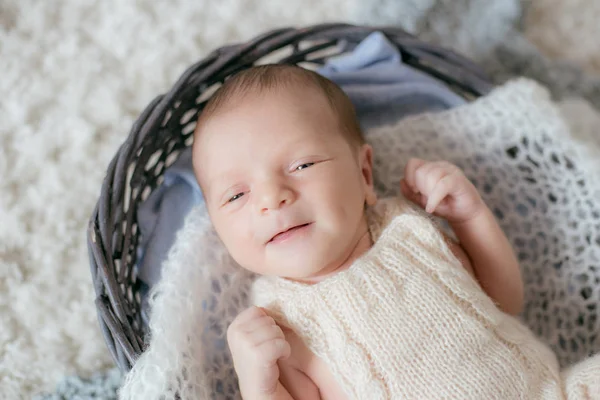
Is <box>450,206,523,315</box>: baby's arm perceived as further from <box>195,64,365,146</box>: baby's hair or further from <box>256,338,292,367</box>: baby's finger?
<box>256,338,292,367</box>: baby's finger

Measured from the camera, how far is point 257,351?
90 centimetres

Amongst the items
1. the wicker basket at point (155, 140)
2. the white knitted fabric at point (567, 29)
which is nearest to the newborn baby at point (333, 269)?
the wicker basket at point (155, 140)

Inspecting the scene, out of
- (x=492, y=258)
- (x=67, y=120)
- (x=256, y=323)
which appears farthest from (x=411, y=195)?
(x=67, y=120)

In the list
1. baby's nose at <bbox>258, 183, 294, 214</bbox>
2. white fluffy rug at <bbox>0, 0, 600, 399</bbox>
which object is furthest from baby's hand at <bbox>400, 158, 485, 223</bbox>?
white fluffy rug at <bbox>0, 0, 600, 399</bbox>

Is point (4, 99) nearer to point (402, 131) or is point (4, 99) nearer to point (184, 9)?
point (184, 9)

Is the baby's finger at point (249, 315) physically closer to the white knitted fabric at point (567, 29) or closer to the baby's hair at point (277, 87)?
the baby's hair at point (277, 87)

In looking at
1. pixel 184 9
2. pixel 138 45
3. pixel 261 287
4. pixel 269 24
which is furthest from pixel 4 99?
pixel 261 287

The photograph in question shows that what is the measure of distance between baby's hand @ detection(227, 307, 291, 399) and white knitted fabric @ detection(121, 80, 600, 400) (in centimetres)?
13

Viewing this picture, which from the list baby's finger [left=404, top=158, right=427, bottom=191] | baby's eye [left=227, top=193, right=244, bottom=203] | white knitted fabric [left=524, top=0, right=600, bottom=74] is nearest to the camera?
baby's eye [left=227, top=193, right=244, bottom=203]

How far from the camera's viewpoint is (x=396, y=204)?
3.68 feet

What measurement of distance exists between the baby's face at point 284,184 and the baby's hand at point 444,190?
4.6 inches

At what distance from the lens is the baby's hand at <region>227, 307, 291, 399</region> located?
900 millimetres

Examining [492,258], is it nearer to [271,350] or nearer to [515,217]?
[515,217]

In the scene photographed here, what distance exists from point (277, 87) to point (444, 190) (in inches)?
12.9
